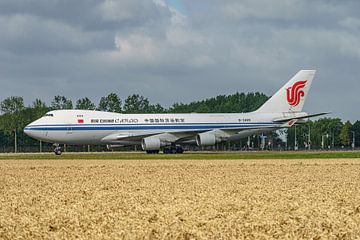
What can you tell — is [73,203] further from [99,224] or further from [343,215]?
[343,215]

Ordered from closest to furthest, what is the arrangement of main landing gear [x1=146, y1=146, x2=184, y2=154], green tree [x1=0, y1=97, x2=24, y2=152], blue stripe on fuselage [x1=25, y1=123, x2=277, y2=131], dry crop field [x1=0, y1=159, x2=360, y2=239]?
dry crop field [x1=0, y1=159, x2=360, y2=239] < blue stripe on fuselage [x1=25, y1=123, x2=277, y2=131] < main landing gear [x1=146, y1=146, x2=184, y2=154] < green tree [x1=0, y1=97, x2=24, y2=152]

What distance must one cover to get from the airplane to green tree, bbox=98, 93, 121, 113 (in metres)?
77.9

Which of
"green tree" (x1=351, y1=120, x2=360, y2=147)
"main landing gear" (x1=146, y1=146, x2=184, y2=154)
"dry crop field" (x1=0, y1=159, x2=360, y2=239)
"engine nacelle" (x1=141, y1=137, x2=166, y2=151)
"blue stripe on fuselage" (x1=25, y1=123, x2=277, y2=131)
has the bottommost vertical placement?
"dry crop field" (x1=0, y1=159, x2=360, y2=239)

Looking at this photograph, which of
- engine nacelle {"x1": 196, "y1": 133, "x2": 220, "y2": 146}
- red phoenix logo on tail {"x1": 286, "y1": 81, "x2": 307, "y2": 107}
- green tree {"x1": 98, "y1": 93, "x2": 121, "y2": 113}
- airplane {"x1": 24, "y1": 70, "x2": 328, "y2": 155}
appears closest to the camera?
airplane {"x1": 24, "y1": 70, "x2": 328, "y2": 155}

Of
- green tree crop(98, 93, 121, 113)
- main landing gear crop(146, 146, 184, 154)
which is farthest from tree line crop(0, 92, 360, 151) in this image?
main landing gear crop(146, 146, 184, 154)

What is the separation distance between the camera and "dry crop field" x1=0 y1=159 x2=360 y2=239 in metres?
12.6

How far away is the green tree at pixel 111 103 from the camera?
14825 cm

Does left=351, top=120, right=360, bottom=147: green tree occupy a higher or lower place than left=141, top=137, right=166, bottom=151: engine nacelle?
higher

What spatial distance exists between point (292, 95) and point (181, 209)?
5848 cm

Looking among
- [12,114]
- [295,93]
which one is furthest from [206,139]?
[12,114]

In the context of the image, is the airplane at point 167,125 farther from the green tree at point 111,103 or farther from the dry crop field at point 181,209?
the green tree at point 111,103

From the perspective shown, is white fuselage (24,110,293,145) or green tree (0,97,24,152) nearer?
white fuselage (24,110,293,145)

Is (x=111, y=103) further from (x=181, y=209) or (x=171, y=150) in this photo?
(x=181, y=209)

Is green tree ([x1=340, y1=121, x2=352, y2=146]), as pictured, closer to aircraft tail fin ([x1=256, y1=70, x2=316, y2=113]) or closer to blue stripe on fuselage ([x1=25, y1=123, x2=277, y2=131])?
aircraft tail fin ([x1=256, y1=70, x2=316, y2=113])
